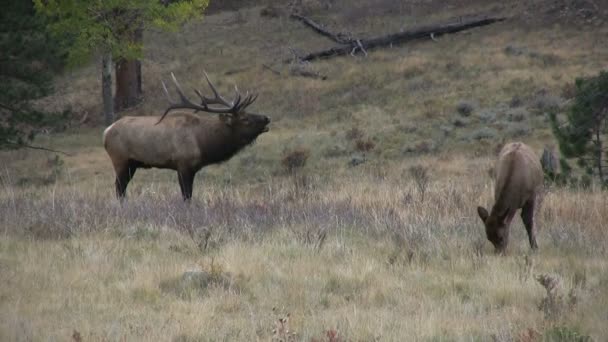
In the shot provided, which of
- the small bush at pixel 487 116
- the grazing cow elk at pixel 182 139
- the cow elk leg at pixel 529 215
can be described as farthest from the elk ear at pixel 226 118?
the small bush at pixel 487 116

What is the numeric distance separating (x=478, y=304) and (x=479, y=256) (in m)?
1.39

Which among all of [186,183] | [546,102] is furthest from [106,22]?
[546,102]

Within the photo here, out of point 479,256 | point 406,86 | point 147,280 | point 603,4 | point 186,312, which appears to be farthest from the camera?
point 603,4

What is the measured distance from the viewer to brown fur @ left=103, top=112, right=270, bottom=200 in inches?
475

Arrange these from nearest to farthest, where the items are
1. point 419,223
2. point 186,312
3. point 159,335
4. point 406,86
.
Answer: point 159,335 < point 186,312 < point 419,223 < point 406,86

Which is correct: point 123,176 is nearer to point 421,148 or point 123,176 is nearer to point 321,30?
point 421,148

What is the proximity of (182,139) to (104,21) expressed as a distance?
1269cm

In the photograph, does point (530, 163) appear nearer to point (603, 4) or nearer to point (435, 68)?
point (435, 68)

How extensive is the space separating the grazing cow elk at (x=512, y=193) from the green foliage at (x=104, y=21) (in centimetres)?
1731

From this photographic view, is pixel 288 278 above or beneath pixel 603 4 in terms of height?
beneath

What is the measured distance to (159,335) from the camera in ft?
15.5

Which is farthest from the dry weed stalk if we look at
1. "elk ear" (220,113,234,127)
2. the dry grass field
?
"elk ear" (220,113,234,127)

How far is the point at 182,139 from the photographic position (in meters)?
12.1

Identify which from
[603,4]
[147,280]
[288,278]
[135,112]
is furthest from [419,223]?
[603,4]
